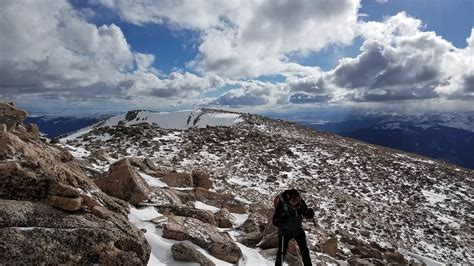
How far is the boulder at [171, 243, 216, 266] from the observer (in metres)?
9.32

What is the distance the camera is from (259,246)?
41.6ft

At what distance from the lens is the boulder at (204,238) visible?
10.4 m

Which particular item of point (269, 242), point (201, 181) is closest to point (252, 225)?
point (269, 242)

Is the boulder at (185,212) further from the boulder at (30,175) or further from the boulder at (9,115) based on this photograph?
the boulder at (9,115)

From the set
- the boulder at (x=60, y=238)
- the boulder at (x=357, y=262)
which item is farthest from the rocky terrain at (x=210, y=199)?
the boulder at (x=357, y=262)

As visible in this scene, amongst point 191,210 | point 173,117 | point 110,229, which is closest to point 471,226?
point 191,210

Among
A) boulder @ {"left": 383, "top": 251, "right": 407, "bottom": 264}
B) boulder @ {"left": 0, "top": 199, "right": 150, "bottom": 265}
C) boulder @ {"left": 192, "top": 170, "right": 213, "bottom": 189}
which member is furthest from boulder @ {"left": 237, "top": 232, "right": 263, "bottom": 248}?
boulder @ {"left": 192, "top": 170, "right": 213, "bottom": 189}

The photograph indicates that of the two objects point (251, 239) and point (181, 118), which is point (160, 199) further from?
point (181, 118)

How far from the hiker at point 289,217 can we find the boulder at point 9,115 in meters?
10.3

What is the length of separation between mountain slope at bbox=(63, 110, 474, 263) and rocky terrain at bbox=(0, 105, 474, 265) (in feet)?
0.39

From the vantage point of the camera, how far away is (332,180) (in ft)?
104

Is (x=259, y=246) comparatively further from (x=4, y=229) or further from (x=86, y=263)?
(x=4, y=229)

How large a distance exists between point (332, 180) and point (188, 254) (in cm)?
2409

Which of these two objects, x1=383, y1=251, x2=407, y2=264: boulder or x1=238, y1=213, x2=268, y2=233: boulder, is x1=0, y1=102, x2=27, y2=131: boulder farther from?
x1=383, y1=251, x2=407, y2=264: boulder
